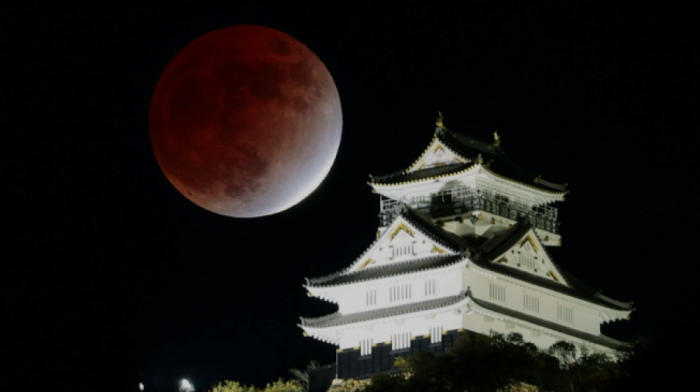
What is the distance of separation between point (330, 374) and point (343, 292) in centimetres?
355

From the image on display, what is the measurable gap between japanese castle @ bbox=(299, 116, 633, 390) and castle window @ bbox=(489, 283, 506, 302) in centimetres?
4

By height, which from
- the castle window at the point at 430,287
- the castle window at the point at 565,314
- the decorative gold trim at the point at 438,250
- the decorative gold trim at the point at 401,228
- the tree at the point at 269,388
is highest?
the decorative gold trim at the point at 401,228

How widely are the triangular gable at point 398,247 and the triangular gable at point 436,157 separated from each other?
4712 mm

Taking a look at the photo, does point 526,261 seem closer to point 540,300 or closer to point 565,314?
point 540,300

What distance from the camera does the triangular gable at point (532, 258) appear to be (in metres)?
65.6

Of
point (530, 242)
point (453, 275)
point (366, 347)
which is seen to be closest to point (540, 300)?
point (530, 242)

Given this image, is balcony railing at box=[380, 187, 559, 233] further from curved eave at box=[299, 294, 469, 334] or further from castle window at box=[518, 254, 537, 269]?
curved eave at box=[299, 294, 469, 334]

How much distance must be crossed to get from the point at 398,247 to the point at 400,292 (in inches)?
83.7

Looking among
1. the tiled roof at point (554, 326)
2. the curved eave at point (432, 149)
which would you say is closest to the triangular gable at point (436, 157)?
the curved eave at point (432, 149)

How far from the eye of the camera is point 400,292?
64.8 metres

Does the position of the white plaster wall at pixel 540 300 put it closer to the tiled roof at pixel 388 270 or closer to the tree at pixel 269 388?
the tiled roof at pixel 388 270

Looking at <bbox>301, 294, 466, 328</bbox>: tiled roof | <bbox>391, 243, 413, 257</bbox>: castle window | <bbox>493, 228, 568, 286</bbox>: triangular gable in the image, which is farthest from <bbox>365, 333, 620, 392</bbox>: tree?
<bbox>391, 243, 413, 257</bbox>: castle window

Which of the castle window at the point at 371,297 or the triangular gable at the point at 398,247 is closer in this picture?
the triangular gable at the point at 398,247

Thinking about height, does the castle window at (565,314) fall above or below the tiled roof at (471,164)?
below
